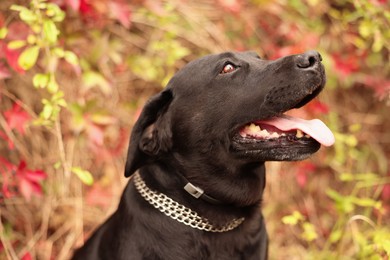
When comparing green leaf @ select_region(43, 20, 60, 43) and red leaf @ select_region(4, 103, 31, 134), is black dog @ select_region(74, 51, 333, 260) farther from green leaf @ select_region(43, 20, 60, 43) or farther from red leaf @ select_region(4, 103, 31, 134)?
red leaf @ select_region(4, 103, 31, 134)

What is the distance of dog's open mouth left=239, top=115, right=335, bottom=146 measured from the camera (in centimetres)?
238

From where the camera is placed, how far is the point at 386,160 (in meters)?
4.86

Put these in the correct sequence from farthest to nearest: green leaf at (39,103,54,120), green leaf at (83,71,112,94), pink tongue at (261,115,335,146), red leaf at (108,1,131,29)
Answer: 1. green leaf at (83,71,112,94)
2. red leaf at (108,1,131,29)
3. green leaf at (39,103,54,120)
4. pink tongue at (261,115,335,146)

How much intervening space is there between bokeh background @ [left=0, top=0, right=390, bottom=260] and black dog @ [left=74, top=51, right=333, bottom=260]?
31.2 inches

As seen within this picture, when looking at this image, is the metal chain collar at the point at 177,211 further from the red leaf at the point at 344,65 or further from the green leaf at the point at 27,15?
the red leaf at the point at 344,65

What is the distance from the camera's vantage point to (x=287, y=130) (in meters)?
2.45

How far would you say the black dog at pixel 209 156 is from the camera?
245 centimetres

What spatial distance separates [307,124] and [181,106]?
2.04 feet

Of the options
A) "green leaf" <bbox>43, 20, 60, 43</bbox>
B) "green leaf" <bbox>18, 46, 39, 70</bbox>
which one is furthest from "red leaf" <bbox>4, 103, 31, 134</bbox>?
"green leaf" <bbox>43, 20, 60, 43</bbox>

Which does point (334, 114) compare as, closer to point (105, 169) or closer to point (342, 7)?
point (342, 7)

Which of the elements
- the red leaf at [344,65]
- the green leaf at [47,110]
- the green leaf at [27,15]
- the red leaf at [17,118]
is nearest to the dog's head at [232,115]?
the green leaf at [47,110]

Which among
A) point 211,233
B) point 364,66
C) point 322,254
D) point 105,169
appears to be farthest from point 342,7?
A: point 211,233

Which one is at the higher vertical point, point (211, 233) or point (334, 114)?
point (211, 233)

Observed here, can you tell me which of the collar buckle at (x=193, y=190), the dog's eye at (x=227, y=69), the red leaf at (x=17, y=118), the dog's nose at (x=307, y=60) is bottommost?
the red leaf at (x=17, y=118)
